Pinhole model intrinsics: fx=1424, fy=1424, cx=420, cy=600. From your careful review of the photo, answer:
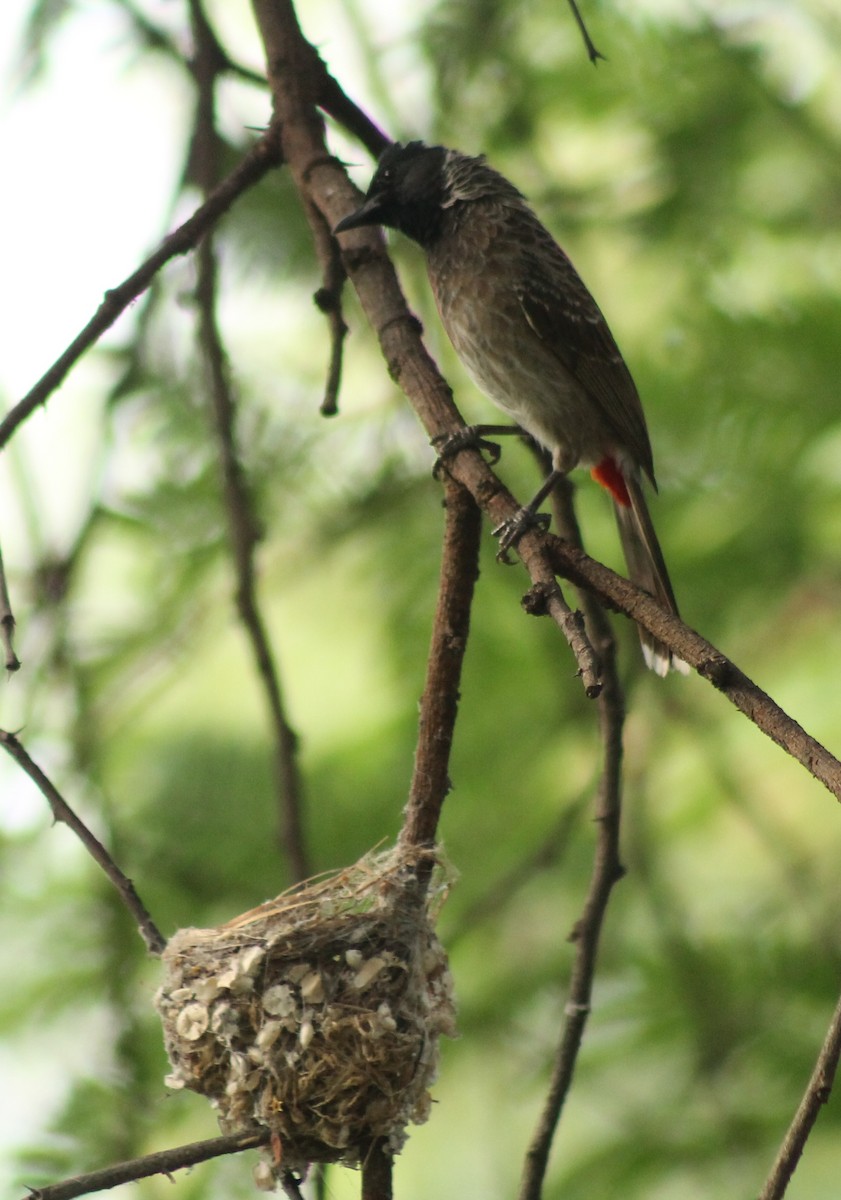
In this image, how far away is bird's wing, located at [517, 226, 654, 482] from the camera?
157 inches

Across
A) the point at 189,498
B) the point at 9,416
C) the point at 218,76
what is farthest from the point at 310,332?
the point at 9,416

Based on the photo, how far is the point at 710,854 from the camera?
215 inches

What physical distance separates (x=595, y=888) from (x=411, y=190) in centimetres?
213

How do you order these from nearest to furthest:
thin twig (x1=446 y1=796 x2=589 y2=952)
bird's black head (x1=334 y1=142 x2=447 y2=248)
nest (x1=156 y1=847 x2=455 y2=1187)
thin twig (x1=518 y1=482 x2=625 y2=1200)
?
nest (x1=156 y1=847 x2=455 y2=1187), thin twig (x1=518 y1=482 x2=625 y2=1200), bird's black head (x1=334 y1=142 x2=447 y2=248), thin twig (x1=446 y1=796 x2=589 y2=952)

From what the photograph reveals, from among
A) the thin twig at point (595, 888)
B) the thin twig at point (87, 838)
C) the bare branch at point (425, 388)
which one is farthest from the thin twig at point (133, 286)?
the thin twig at point (595, 888)

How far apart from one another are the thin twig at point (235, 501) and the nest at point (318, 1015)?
68 centimetres

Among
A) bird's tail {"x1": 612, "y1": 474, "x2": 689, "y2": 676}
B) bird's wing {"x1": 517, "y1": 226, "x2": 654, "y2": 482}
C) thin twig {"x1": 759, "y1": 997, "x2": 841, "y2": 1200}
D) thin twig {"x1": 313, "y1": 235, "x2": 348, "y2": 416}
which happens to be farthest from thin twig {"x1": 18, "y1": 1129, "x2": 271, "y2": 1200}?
bird's wing {"x1": 517, "y1": 226, "x2": 654, "y2": 482}

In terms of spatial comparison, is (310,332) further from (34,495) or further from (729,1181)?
(729,1181)

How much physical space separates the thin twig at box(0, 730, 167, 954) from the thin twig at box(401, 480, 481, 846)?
0.52 meters

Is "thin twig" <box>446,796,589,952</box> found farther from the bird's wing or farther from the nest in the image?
the nest

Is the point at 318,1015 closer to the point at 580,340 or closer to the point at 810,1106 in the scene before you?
the point at 810,1106

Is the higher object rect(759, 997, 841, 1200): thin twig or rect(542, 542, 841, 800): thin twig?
rect(542, 542, 841, 800): thin twig

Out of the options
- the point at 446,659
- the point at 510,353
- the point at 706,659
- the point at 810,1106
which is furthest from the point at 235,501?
the point at 810,1106

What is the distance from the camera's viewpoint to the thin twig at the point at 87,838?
234 centimetres
